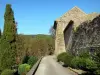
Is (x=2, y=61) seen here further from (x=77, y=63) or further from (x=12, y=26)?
(x=77, y=63)

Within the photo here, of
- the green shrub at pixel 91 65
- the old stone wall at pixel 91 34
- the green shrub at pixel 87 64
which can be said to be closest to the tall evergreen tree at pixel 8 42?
the old stone wall at pixel 91 34

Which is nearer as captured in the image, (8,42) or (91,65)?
(91,65)

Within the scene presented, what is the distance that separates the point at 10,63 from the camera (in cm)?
2380

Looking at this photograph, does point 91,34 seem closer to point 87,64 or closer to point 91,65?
point 87,64

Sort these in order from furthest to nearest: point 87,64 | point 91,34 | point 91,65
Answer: point 91,34 → point 87,64 → point 91,65

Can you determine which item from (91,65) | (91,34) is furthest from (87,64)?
(91,34)

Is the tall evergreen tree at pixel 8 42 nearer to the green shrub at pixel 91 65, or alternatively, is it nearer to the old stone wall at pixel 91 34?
the old stone wall at pixel 91 34

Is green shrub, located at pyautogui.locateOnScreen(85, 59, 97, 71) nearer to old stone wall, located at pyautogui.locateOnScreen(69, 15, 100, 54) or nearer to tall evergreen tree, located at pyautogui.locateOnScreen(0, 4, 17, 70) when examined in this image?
old stone wall, located at pyautogui.locateOnScreen(69, 15, 100, 54)

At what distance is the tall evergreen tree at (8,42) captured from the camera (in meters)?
23.7

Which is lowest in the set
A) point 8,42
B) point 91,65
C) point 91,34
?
point 91,65

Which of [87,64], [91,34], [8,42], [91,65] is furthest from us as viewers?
[8,42]

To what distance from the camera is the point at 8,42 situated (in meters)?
24.3

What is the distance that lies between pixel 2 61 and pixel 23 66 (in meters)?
2.40

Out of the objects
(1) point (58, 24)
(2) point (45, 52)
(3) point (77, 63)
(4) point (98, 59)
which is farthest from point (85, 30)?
(2) point (45, 52)
